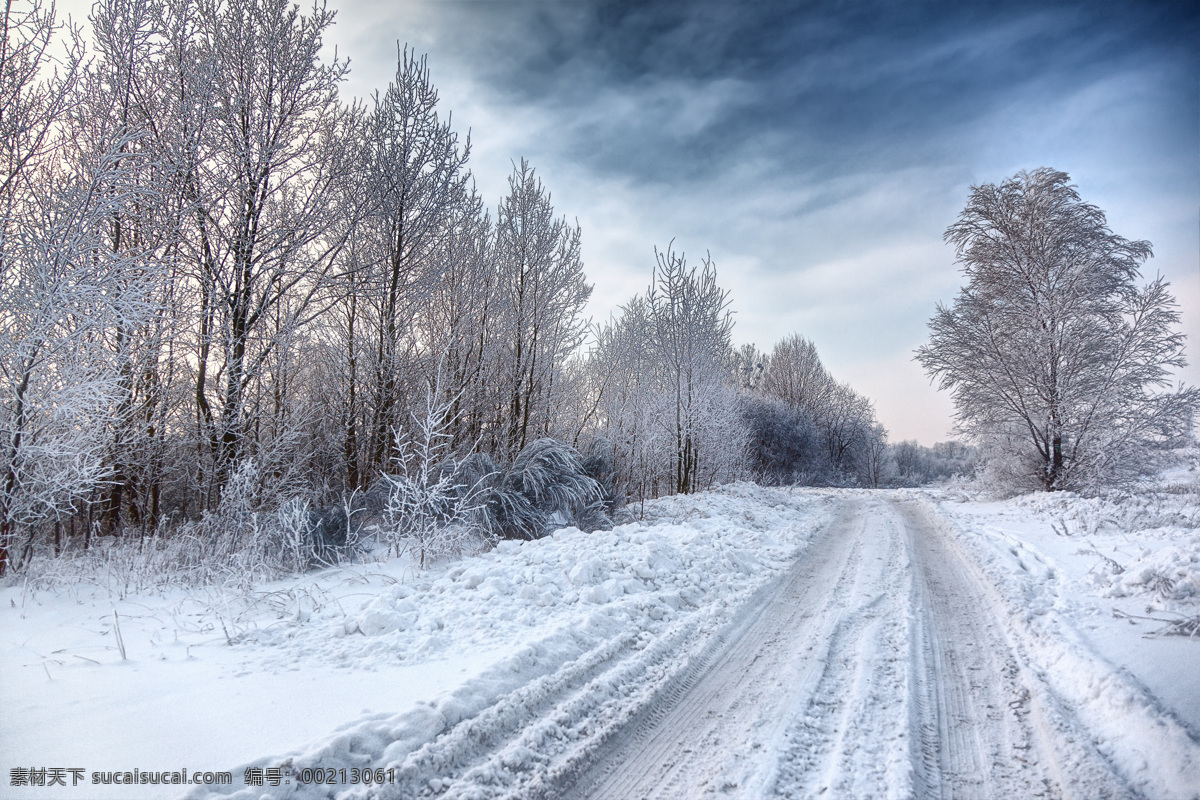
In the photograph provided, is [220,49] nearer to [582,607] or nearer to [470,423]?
[470,423]

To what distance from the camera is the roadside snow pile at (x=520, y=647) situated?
221 cm

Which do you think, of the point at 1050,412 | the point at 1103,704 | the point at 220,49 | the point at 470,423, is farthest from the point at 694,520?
the point at 1050,412

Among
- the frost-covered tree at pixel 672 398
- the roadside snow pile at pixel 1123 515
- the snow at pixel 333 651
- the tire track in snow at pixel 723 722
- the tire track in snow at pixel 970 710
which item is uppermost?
the frost-covered tree at pixel 672 398

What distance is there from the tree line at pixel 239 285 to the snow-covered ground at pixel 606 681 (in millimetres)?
2410

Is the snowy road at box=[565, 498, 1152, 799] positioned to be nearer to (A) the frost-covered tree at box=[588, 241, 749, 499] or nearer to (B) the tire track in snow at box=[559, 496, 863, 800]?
(B) the tire track in snow at box=[559, 496, 863, 800]

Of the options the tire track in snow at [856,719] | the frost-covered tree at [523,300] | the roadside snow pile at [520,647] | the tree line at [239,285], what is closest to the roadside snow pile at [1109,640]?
the tire track in snow at [856,719]

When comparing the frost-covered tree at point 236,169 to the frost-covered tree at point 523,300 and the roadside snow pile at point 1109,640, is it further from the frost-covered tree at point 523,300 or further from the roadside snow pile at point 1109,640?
the roadside snow pile at point 1109,640

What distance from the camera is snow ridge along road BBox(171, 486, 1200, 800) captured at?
7.13 feet

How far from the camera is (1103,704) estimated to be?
264cm

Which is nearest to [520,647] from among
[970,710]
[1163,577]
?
[970,710]

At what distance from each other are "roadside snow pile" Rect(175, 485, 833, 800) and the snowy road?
Answer: 24 cm

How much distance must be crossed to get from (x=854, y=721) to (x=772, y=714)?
0.41m

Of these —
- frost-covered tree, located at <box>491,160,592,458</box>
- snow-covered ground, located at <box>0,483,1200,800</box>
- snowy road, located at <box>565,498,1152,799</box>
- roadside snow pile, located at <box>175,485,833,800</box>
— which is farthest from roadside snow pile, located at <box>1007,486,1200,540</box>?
frost-covered tree, located at <box>491,160,592,458</box>

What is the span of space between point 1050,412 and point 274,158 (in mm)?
18667
